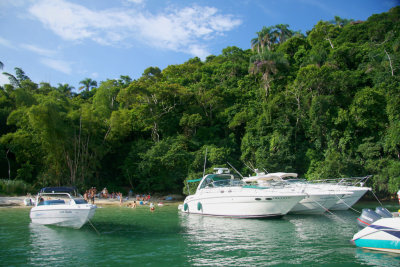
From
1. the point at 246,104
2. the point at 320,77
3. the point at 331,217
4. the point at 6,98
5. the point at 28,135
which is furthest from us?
the point at 246,104

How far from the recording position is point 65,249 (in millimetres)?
10711

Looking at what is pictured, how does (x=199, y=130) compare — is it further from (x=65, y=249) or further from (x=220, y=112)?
(x=65, y=249)

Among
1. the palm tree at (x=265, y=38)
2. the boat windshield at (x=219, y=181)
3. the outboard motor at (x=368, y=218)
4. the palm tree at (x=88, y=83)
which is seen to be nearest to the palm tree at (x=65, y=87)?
the palm tree at (x=88, y=83)

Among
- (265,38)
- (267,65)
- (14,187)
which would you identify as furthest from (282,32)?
(14,187)

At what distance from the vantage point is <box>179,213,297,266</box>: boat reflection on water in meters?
9.41

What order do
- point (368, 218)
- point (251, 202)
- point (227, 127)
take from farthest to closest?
1. point (227, 127)
2. point (251, 202)
3. point (368, 218)

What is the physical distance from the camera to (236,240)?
39.0 feet

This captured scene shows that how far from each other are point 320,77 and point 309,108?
342cm

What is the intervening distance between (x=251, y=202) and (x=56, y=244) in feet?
33.1

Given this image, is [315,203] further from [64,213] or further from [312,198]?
[64,213]

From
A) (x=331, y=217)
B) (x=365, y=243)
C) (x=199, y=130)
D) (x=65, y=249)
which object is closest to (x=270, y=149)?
(x=199, y=130)

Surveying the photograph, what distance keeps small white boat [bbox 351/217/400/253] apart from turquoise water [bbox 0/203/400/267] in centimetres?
27

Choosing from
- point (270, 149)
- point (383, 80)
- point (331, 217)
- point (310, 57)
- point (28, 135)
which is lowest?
point (331, 217)

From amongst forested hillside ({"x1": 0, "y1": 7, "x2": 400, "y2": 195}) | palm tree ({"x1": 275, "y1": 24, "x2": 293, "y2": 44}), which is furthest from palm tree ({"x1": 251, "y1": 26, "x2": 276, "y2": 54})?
forested hillside ({"x1": 0, "y1": 7, "x2": 400, "y2": 195})
